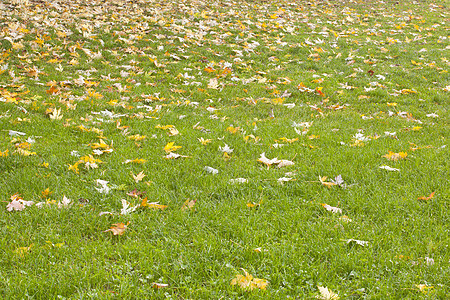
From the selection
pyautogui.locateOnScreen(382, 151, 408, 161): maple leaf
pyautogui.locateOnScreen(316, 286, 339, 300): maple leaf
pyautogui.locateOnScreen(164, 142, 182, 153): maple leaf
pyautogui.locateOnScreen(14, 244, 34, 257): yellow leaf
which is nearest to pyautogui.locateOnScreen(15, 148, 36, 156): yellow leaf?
pyautogui.locateOnScreen(164, 142, 182, 153): maple leaf

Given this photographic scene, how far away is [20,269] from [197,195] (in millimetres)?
1504

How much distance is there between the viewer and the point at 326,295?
2.12 meters

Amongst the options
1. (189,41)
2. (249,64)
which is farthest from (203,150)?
(189,41)

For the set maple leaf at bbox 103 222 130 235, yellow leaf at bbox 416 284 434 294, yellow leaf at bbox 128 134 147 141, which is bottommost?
yellow leaf at bbox 128 134 147 141

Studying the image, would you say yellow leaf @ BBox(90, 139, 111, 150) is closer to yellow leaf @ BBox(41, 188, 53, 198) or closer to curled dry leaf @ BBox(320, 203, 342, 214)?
yellow leaf @ BBox(41, 188, 53, 198)

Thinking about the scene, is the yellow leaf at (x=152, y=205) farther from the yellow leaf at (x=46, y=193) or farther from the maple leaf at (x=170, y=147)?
the maple leaf at (x=170, y=147)

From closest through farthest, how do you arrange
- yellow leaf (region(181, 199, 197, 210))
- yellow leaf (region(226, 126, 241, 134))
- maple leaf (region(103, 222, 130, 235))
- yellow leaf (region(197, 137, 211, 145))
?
maple leaf (region(103, 222, 130, 235)) → yellow leaf (region(181, 199, 197, 210)) → yellow leaf (region(197, 137, 211, 145)) → yellow leaf (region(226, 126, 241, 134))

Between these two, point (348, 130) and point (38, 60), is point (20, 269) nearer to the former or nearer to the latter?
point (348, 130)

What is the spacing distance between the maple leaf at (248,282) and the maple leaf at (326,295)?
0.33 meters

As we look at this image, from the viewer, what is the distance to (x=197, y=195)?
324 cm

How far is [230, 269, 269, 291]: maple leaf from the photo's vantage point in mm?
2172

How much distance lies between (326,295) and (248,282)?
1.60 feet

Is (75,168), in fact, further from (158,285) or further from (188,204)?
(158,285)

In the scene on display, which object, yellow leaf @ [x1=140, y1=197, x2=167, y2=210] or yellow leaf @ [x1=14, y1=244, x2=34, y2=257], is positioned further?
yellow leaf @ [x1=140, y1=197, x2=167, y2=210]
